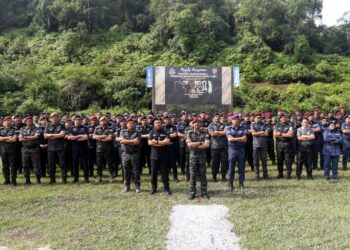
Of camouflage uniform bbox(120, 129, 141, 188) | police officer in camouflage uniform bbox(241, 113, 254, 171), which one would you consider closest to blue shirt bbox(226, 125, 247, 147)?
camouflage uniform bbox(120, 129, 141, 188)

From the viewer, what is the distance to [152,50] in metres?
47.5

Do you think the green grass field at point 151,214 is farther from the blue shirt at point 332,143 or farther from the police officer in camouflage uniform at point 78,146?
the blue shirt at point 332,143

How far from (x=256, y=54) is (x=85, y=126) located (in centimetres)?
4022

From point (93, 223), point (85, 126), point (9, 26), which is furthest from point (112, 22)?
point (93, 223)

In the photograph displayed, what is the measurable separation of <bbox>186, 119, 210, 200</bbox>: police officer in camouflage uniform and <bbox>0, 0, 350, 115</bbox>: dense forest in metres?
22.5

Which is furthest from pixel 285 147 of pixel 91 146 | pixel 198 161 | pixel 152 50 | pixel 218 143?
pixel 152 50

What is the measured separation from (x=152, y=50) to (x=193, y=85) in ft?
99.5

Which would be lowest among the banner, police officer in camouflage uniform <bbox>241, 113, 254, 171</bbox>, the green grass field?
the green grass field

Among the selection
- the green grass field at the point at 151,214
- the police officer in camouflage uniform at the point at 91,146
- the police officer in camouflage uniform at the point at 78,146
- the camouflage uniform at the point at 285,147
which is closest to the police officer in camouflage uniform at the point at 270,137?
the camouflage uniform at the point at 285,147

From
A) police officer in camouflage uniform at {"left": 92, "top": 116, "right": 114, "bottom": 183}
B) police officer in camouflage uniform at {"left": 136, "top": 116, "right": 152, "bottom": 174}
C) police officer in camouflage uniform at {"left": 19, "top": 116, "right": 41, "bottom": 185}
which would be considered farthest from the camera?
police officer in camouflage uniform at {"left": 136, "top": 116, "right": 152, "bottom": 174}

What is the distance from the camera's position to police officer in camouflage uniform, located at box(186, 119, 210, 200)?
8.16 meters

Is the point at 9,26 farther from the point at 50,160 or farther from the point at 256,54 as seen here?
the point at 50,160

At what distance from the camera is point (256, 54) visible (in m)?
47.6

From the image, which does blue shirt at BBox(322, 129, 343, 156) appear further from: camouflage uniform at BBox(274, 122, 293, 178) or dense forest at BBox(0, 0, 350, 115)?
dense forest at BBox(0, 0, 350, 115)
